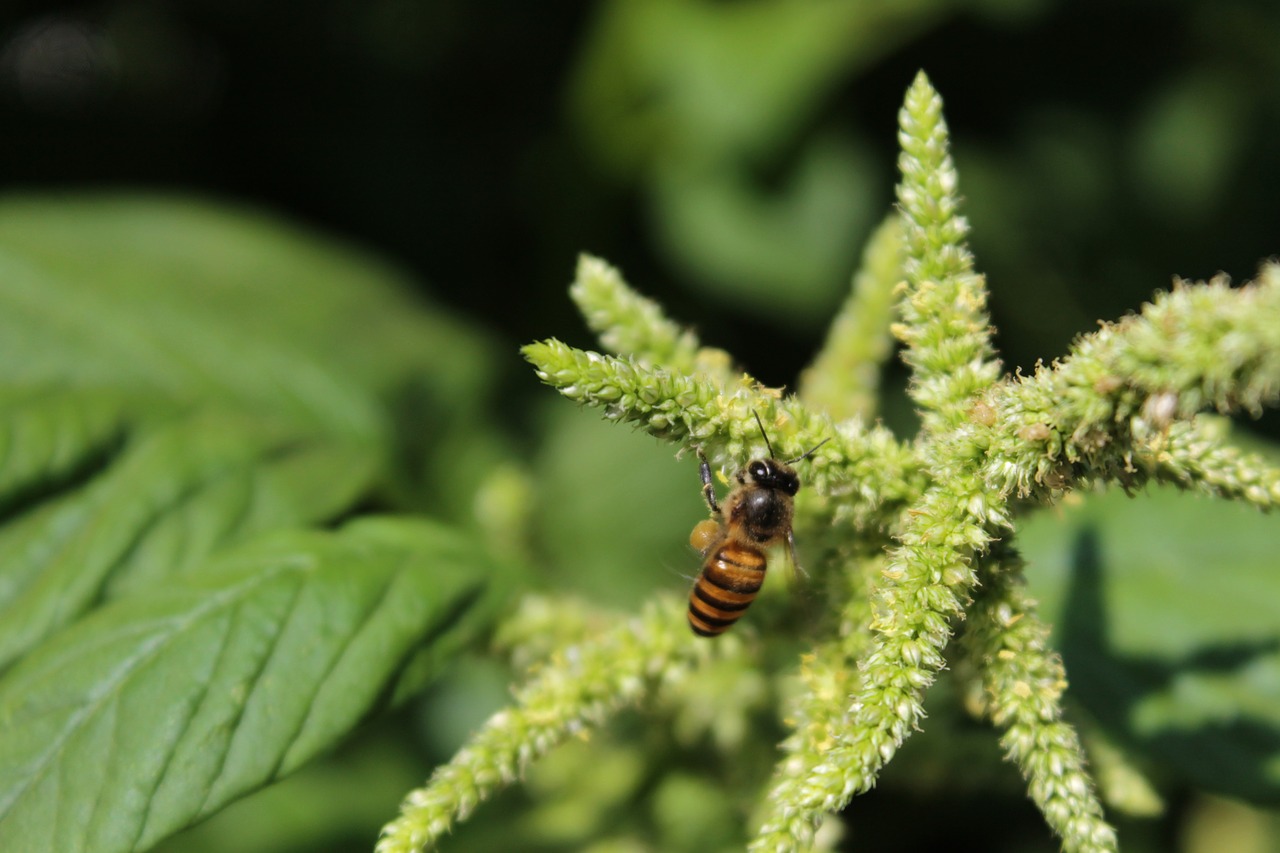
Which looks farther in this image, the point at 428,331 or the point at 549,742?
the point at 428,331

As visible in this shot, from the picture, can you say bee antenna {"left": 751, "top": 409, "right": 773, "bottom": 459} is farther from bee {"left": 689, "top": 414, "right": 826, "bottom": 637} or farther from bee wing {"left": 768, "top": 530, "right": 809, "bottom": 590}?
bee wing {"left": 768, "top": 530, "right": 809, "bottom": 590}

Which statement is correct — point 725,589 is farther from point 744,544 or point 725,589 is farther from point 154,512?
point 154,512

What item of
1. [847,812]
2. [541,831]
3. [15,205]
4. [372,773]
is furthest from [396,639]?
[15,205]

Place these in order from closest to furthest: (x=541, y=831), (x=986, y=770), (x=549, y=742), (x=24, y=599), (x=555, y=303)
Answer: (x=549, y=742) → (x=24, y=599) → (x=986, y=770) → (x=541, y=831) → (x=555, y=303)

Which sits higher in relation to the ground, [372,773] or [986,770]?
[372,773]

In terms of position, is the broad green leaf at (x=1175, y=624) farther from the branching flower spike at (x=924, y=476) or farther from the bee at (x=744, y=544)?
the bee at (x=744, y=544)

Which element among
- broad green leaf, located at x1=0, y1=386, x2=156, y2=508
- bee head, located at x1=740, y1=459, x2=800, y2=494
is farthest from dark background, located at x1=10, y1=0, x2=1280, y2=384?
bee head, located at x1=740, y1=459, x2=800, y2=494

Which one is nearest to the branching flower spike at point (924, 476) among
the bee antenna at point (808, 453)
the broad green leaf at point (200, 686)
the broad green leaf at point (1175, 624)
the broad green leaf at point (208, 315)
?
the bee antenna at point (808, 453)

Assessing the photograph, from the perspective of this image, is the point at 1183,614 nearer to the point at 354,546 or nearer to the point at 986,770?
the point at 986,770
